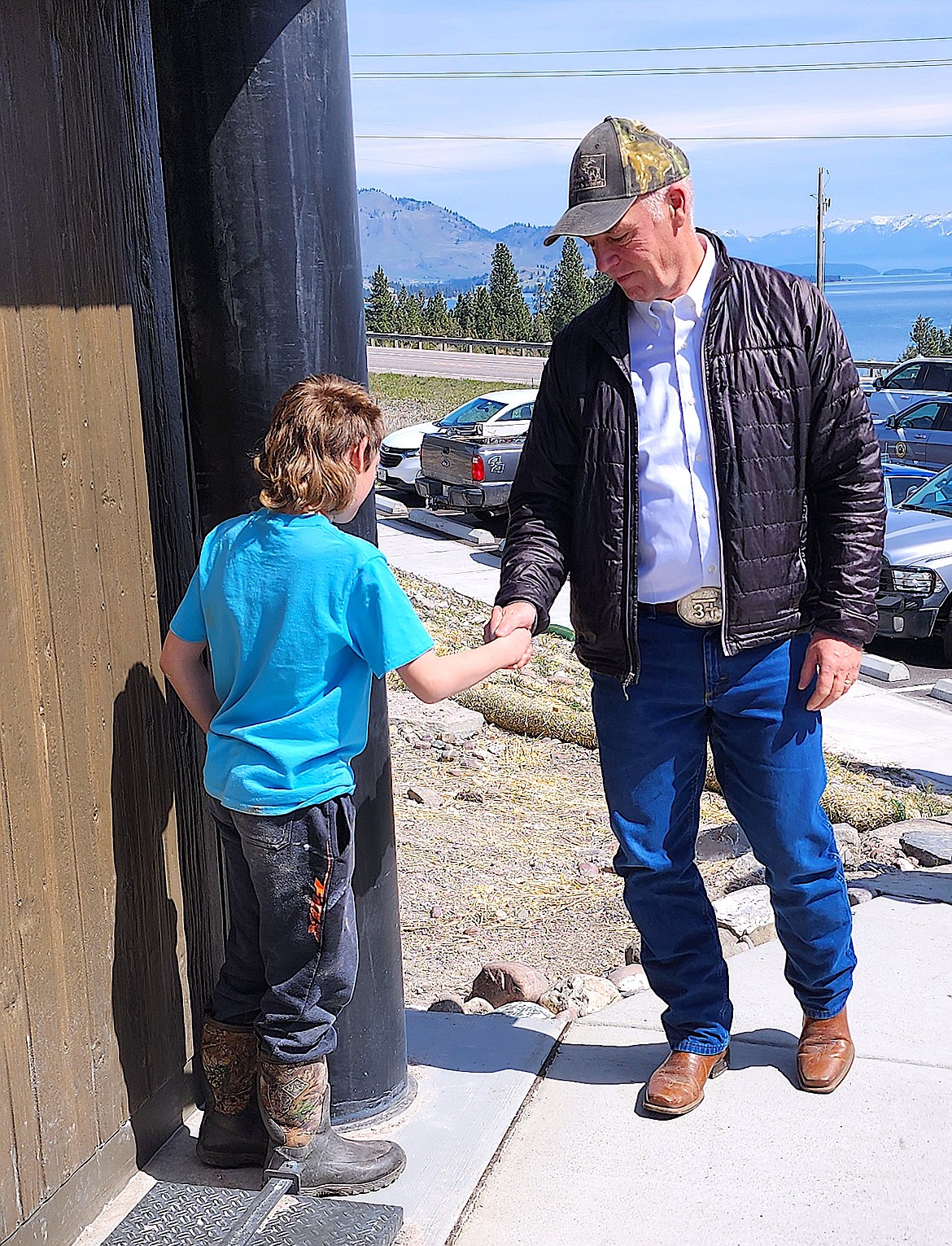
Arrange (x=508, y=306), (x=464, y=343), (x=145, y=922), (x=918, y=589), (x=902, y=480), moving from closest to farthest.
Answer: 1. (x=145, y=922)
2. (x=918, y=589)
3. (x=902, y=480)
4. (x=464, y=343)
5. (x=508, y=306)

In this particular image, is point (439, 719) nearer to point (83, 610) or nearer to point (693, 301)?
point (693, 301)

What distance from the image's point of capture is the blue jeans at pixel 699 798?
285 cm

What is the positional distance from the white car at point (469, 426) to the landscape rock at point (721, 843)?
1132cm

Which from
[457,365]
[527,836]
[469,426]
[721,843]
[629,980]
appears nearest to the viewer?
[629,980]

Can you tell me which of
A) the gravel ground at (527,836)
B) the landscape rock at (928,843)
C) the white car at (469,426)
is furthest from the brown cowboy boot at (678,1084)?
the white car at (469,426)

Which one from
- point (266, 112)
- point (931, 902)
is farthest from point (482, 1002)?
point (266, 112)

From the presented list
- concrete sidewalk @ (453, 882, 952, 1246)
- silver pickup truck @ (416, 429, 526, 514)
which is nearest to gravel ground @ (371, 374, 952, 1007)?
concrete sidewalk @ (453, 882, 952, 1246)

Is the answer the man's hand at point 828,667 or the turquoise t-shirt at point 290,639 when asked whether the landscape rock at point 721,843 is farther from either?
the turquoise t-shirt at point 290,639

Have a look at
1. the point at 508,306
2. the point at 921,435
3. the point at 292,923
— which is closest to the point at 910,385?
the point at 921,435

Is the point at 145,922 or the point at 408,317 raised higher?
the point at 408,317

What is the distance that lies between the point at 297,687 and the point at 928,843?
3.54 meters

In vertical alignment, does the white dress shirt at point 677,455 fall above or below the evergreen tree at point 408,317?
below

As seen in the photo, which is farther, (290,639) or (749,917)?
(749,917)

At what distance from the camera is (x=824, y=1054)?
308 cm
